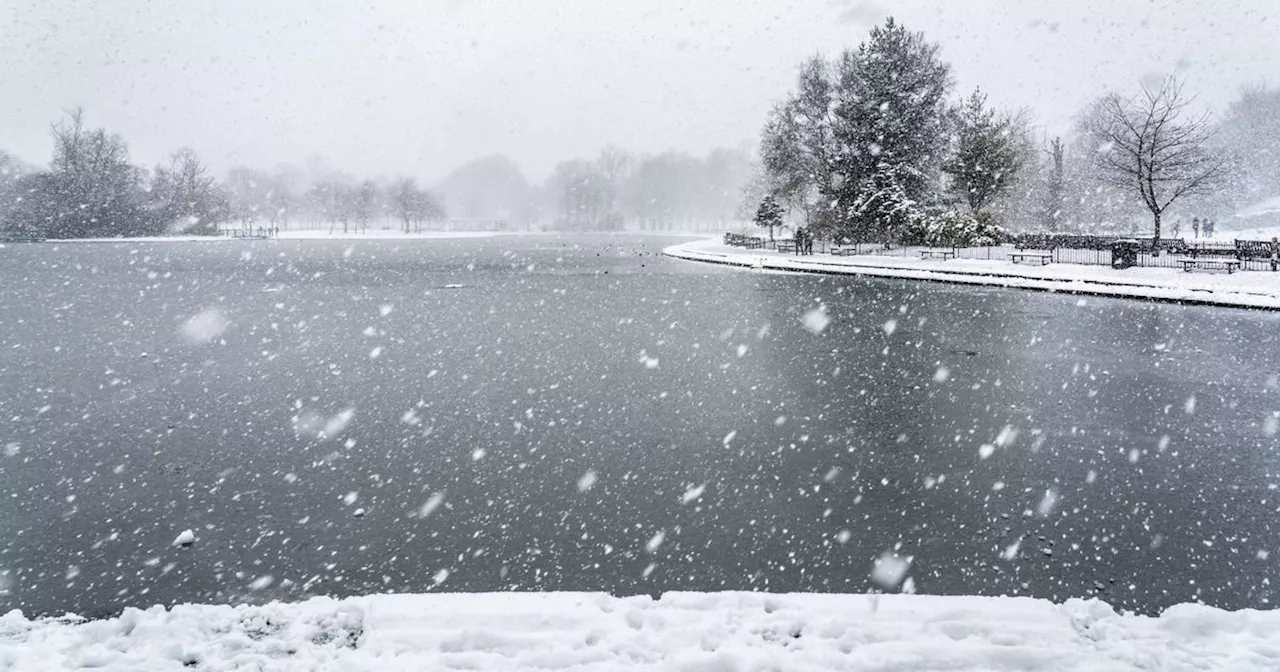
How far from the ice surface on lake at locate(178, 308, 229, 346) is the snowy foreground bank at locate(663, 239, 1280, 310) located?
74.9 feet

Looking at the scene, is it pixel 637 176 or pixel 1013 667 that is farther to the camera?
pixel 637 176

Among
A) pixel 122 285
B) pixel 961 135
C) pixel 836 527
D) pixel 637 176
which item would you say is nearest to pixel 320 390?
pixel 836 527

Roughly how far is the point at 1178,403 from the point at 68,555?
11181 millimetres

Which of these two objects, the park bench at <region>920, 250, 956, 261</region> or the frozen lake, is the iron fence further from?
the frozen lake

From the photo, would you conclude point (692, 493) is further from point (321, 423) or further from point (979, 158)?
point (979, 158)

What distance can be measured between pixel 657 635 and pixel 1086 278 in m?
25.3

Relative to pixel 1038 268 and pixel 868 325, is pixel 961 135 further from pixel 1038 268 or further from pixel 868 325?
pixel 868 325

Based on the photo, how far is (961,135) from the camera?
2019 inches

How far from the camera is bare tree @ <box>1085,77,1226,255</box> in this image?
37.8m

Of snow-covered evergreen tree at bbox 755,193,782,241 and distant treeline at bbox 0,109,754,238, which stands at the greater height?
distant treeline at bbox 0,109,754,238

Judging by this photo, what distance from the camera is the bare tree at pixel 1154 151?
124 ft

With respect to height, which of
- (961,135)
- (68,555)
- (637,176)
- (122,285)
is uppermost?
(637,176)

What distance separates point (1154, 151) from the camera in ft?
136

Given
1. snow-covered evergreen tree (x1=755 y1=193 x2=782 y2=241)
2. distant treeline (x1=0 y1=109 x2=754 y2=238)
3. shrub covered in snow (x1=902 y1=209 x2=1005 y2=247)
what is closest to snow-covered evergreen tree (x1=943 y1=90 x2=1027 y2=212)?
shrub covered in snow (x1=902 y1=209 x2=1005 y2=247)
